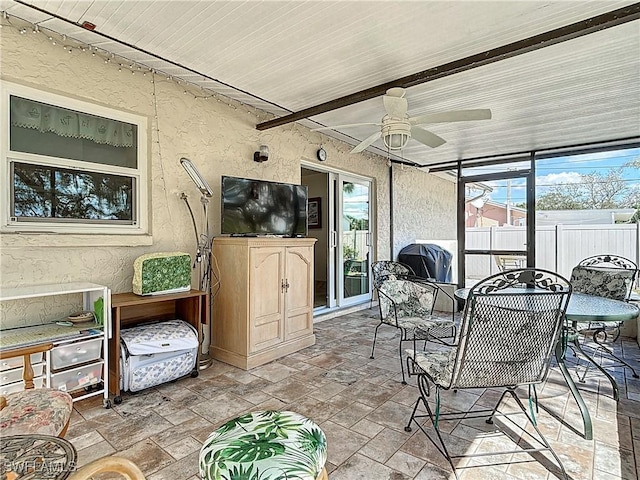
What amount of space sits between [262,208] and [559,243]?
4545 millimetres

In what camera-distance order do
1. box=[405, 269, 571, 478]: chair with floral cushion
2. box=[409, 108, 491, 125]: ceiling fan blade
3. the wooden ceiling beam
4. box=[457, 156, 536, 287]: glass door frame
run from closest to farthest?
box=[405, 269, 571, 478]: chair with floral cushion, the wooden ceiling beam, box=[409, 108, 491, 125]: ceiling fan blade, box=[457, 156, 536, 287]: glass door frame

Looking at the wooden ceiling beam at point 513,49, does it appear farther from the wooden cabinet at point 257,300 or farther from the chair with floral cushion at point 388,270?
the chair with floral cushion at point 388,270

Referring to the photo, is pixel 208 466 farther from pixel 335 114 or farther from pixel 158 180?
pixel 335 114

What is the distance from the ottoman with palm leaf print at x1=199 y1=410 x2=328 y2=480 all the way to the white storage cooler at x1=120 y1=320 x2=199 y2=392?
5.17 ft

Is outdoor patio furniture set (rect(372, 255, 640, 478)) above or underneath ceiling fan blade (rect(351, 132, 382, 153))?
underneath

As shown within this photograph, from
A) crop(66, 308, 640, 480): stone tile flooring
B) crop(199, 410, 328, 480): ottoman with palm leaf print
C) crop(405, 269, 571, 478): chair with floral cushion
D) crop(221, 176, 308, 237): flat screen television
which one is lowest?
crop(66, 308, 640, 480): stone tile flooring

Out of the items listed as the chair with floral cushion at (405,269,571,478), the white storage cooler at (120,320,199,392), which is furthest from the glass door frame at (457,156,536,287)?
the white storage cooler at (120,320,199,392)

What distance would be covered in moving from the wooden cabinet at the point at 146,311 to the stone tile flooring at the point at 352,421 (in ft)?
1.03

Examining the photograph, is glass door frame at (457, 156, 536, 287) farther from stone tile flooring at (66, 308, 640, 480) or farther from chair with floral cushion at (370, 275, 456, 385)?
chair with floral cushion at (370, 275, 456, 385)

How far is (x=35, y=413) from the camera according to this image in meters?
1.54

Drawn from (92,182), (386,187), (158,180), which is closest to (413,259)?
(386,187)

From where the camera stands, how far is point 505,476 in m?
1.78

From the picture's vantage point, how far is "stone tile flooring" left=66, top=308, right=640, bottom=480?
185cm

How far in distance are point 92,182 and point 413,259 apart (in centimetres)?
499
